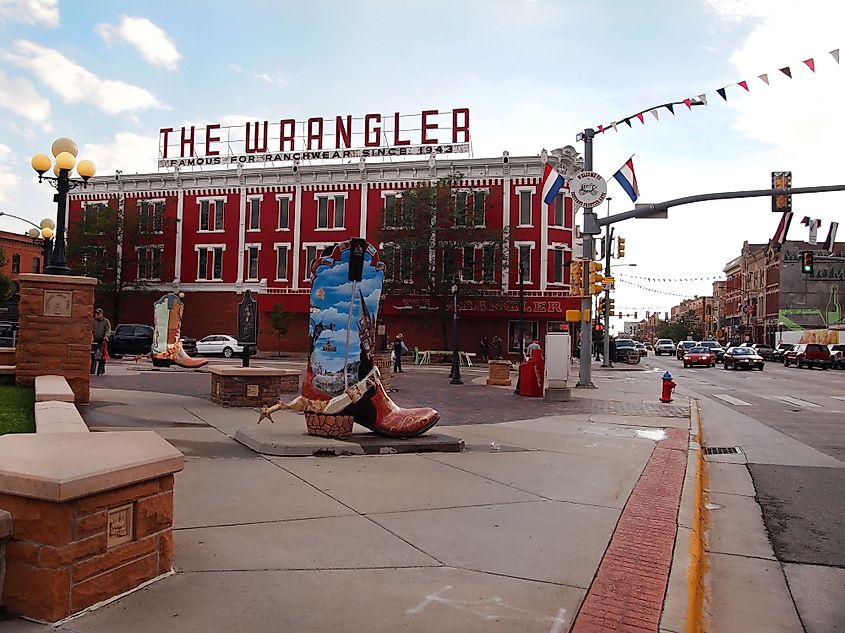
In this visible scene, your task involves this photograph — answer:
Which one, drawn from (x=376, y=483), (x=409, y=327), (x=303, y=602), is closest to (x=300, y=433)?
(x=376, y=483)

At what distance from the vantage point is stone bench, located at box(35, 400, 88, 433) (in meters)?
5.86

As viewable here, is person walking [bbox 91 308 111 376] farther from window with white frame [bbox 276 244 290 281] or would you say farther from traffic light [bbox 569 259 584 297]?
window with white frame [bbox 276 244 290 281]

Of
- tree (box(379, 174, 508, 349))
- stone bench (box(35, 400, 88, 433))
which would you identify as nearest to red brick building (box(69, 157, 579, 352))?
tree (box(379, 174, 508, 349))

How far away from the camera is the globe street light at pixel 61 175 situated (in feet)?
37.7

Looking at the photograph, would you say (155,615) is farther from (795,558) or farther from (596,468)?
(596,468)

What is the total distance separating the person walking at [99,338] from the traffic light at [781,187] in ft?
58.0

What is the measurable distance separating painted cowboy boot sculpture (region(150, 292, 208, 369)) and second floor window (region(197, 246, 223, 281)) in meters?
23.7

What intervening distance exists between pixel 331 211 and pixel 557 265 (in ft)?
50.2

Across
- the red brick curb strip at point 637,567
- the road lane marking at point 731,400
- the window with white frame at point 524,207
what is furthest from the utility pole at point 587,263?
the window with white frame at point 524,207

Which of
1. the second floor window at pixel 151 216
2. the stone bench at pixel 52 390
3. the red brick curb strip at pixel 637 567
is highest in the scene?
the second floor window at pixel 151 216

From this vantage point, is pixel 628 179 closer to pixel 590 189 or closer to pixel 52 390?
pixel 590 189

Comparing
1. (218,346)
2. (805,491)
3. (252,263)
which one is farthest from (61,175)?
(252,263)

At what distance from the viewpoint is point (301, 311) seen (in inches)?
1822

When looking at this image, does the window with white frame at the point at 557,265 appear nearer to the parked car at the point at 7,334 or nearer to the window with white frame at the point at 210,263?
the window with white frame at the point at 210,263
